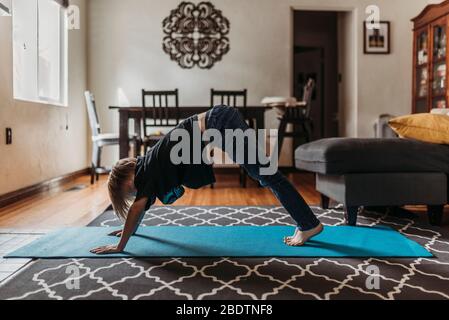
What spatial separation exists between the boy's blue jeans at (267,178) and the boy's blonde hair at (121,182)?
39 cm

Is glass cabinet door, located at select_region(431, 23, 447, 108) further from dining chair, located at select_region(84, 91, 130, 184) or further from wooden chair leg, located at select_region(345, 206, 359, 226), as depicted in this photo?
dining chair, located at select_region(84, 91, 130, 184)

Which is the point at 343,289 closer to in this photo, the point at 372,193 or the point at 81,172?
the point at 372,193

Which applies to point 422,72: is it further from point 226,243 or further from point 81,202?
point 81,202

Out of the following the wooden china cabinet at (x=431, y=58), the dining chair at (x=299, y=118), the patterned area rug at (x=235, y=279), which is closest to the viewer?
the patterned area rug at (x=235, y=279)

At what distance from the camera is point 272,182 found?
183 centimetres

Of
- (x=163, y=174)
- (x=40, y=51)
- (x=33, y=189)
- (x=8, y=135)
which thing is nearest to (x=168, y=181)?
(x=163, y=174)

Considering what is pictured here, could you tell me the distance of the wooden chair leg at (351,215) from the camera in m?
2.29

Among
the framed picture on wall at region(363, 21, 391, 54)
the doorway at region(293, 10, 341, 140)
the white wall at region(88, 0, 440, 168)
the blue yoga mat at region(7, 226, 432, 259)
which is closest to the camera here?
the blue yoga mat at region(7, 226, 432, 259)

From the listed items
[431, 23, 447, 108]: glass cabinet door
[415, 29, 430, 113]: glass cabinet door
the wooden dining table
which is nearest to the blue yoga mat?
the wooden dining table

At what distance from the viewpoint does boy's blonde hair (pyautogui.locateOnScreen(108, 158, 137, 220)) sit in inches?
68.4

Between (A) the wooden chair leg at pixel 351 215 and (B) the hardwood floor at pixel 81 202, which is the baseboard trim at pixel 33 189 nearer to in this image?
(B) the hardwood floor at pixel 81 202

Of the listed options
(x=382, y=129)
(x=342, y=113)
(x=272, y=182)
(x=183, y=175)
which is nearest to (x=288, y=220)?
(x=272, y=182)

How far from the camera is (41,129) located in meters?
3.67

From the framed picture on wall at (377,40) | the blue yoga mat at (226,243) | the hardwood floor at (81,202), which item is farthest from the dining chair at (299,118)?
the blue yoga mat at (226,243)
